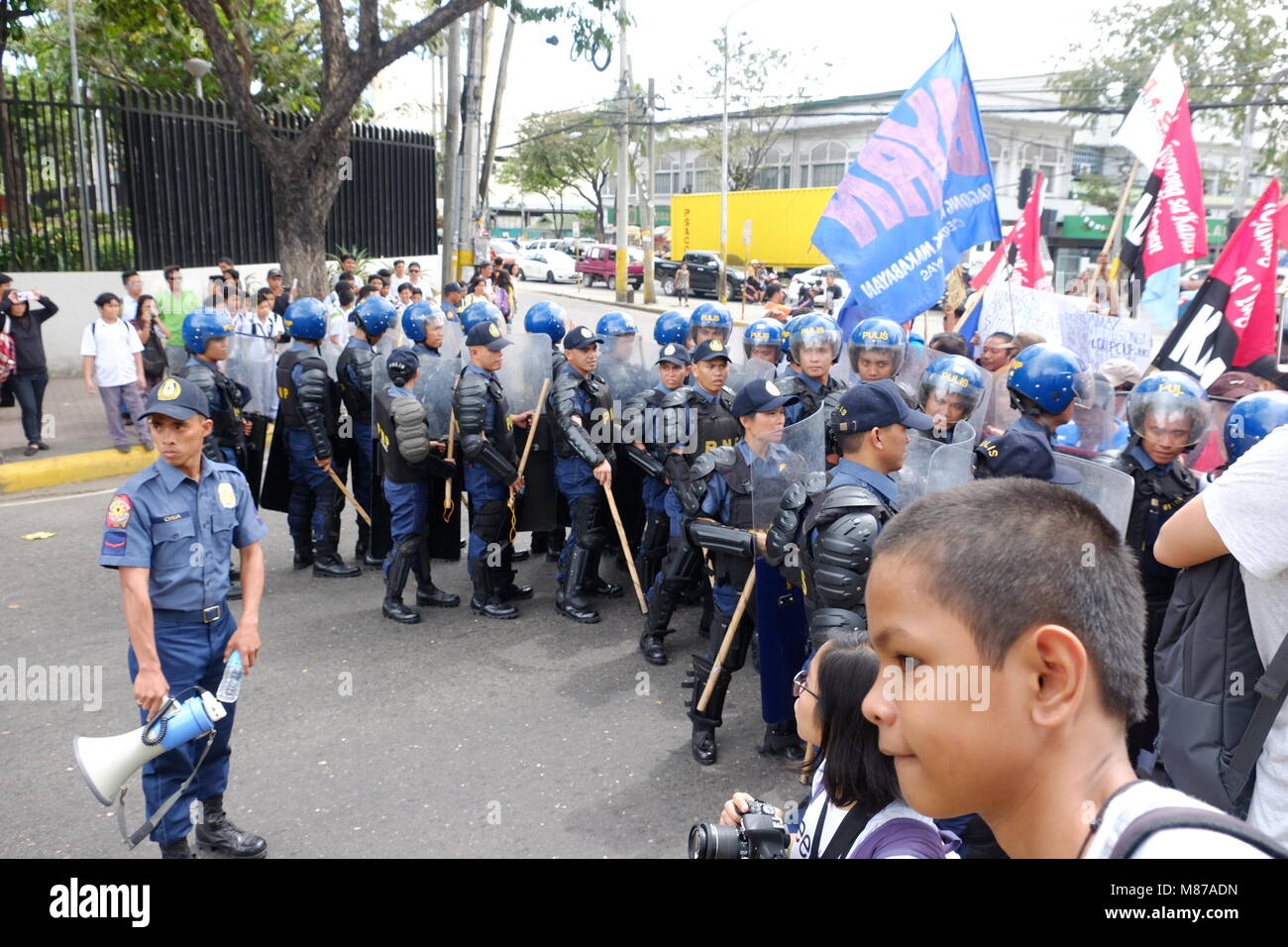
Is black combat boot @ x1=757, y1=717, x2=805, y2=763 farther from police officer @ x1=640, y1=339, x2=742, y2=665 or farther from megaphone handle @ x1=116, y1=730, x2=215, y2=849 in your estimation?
megaphone handle @ x1=116, y1=730, x2=215, y2=849

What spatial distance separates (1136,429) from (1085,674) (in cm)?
318

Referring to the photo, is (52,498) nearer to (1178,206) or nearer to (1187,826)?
(1178,206)

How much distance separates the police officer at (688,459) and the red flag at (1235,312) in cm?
261

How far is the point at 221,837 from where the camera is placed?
3965 millimetres

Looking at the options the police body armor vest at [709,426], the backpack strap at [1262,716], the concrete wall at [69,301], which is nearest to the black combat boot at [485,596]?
the police body armor vest at [709,426]

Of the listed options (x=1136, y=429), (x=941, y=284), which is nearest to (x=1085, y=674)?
(x=1136, y=429)

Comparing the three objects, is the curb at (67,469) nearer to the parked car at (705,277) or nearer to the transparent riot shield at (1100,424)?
the transparent riot shield at (1100,424)

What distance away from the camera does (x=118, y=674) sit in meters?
5.70

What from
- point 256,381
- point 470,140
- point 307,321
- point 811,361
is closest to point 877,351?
point 811,361

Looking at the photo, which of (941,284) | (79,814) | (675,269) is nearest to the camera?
(79,814)

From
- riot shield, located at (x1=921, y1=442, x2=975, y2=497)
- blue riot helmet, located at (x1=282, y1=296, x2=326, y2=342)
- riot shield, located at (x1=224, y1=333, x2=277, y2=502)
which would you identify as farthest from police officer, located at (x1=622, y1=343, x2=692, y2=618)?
riot shield, located at (x1=224, y1=333, x2=277, y2=502)

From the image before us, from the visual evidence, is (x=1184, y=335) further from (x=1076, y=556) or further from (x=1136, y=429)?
(x=1076, y=556)

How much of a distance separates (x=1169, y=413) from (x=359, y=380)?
18.3ft

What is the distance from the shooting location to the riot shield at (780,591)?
4680mm
